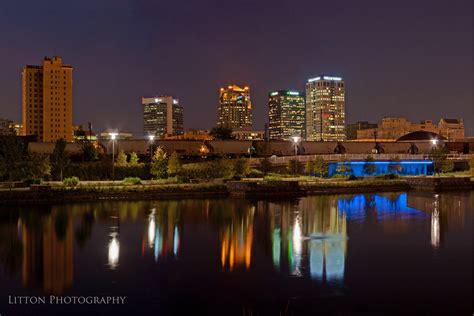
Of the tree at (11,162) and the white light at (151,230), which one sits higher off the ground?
the tree at (11,162)

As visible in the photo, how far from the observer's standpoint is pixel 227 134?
123062 mm

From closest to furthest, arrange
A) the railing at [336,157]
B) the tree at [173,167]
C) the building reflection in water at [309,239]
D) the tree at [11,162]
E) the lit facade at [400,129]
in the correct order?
1. the building reflection in water at [309,239]
2. the tree at [11,162]
3. the tree at [173,167]
4. the railing at [336,157]
5. the lit facade at [400,129]

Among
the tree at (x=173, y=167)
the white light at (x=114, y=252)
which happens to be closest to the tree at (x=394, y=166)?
the tree at (x=173, y=167)

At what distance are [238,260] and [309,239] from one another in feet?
15.3

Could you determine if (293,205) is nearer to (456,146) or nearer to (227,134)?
(456,146)

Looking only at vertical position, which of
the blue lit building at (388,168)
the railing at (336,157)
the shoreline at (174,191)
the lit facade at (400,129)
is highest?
the lit facade at (400,129)

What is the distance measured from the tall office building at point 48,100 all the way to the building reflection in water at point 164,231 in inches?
4673

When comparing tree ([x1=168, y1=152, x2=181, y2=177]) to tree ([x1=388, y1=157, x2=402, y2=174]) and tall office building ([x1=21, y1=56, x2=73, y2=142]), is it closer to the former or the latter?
tree ([x1=388, y1=157, x2=402, y2=174])

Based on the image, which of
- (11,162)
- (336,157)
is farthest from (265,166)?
(11,162)

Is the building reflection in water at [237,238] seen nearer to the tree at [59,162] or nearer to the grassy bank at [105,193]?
the grassy bank at [105,193]

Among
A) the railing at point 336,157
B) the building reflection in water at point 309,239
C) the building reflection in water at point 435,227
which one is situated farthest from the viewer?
the railing at point 336,157

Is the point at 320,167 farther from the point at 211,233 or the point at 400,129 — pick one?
the point at 400,129

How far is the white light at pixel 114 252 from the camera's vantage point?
1770 centimetres

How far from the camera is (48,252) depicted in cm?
1944
